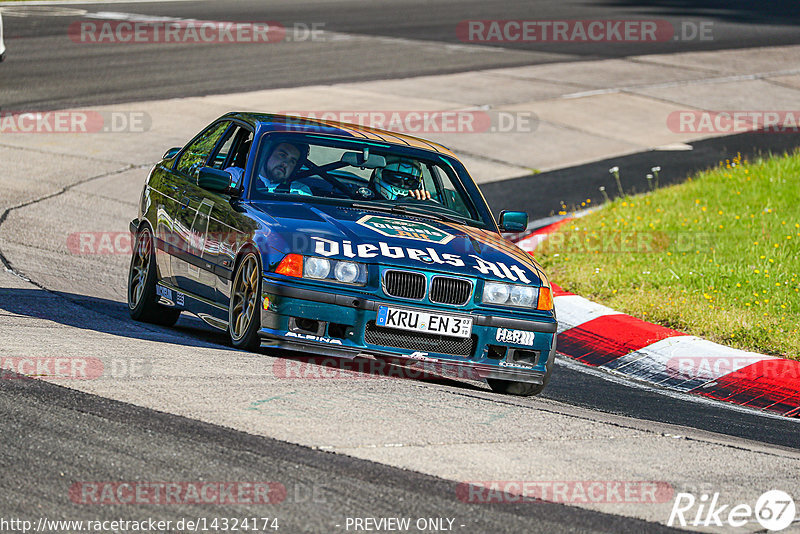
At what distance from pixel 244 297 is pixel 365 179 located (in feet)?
4.51

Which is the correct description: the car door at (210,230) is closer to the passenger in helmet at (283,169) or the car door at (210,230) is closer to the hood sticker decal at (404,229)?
the passenger in helmet at (283,169)

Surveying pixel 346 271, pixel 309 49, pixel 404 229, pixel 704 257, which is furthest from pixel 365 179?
pixel 309 49

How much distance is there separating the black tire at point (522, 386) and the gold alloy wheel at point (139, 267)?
8.83 ft

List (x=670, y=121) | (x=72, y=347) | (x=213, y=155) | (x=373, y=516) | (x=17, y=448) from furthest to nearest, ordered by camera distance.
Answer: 1. (x=670, y=121)
2. (x=213, y=155)
3. (x=72, y=347)
4. (x=17, y=448)
5. (x=373, y=516)

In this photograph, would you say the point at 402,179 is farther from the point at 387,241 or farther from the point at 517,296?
the point at 517,296

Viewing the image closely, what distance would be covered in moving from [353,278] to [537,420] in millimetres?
→ 1435

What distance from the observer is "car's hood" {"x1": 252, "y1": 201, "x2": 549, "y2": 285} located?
7.03 metres

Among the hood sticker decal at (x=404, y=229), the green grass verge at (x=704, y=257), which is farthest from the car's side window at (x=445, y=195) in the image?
the green grass verge at (x=704, y=257)

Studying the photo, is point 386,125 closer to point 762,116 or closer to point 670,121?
point 670,121

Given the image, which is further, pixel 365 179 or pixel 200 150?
pixel 200 150

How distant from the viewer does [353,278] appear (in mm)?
6977

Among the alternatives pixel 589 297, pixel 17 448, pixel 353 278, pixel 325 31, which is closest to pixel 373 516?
pixel 17 448

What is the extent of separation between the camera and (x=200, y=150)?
354 inches

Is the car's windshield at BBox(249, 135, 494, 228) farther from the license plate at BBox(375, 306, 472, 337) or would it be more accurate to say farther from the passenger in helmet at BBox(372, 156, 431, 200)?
the license plate at BBox(375, 306, 472, 337)
